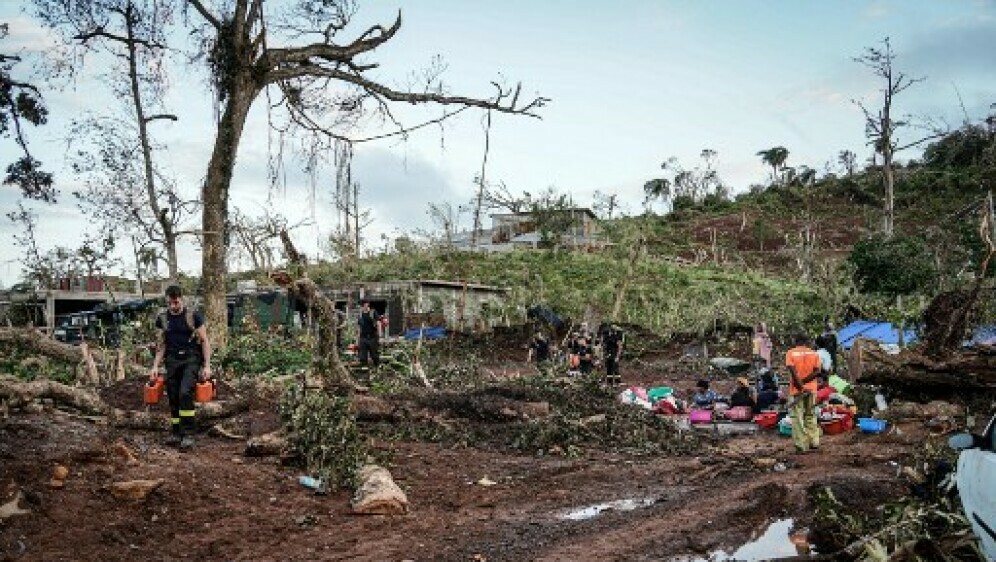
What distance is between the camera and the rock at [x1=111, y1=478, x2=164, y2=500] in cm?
658

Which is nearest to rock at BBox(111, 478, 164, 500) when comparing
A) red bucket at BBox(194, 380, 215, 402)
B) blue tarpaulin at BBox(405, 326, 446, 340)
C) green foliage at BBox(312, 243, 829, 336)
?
red bucket at BBox(194, 380, 215, 402)

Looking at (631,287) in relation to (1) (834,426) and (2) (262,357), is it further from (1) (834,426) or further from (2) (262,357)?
(1) (834,426)

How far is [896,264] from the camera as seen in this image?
70.5ft

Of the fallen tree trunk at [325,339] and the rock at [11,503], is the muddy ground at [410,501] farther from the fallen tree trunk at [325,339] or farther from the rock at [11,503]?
the fallen tree trunk at [325,339]

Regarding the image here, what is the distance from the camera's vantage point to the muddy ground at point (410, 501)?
6102 mm

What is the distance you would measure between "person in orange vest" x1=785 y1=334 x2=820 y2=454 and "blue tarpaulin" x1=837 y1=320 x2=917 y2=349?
11442 mm

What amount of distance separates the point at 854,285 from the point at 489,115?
15.7 metres

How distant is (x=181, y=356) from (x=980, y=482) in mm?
6983

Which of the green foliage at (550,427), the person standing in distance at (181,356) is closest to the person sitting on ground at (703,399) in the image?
the green foliage at (550,427)

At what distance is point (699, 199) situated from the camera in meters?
69.6

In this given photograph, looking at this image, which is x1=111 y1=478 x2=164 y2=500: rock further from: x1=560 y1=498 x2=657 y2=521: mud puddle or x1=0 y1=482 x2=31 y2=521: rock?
x1=560 y1=498 x2=657 y2=521: mud puddle

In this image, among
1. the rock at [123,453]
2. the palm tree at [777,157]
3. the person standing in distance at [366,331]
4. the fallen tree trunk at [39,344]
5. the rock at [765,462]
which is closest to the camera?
the rock at [123,453]

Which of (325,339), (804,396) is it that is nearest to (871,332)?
(804,396)

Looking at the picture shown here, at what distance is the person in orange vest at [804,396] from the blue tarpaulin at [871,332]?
1144 cm
